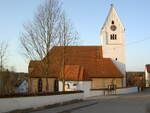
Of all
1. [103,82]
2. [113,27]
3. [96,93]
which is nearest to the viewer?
[96,93]

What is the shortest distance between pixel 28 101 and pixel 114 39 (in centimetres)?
5109

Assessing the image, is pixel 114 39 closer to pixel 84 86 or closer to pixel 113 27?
pixel 113 27

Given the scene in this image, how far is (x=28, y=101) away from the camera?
24688 millimetres

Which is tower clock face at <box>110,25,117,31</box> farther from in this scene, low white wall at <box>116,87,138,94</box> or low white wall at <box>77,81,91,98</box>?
low white wall at <box>77,81,91,98</box>

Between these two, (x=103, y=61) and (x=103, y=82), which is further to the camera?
(x=103, y=61)

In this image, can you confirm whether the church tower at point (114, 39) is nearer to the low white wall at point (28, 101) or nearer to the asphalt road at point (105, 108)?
the low white wall at point (28, 101)

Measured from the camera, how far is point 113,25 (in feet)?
243

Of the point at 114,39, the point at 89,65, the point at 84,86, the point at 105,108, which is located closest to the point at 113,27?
the point at 114,39

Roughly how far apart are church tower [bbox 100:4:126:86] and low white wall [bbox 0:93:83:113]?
3887cm

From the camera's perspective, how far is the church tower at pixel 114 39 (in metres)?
73.5

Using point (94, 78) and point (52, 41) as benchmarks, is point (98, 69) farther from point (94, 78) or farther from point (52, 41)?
point (52, 41)

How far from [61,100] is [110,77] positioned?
35610 millimetres

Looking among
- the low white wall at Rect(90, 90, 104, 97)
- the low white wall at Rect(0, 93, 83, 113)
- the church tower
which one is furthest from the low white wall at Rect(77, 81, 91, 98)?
the church tower

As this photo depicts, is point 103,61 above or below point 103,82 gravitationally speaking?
above
